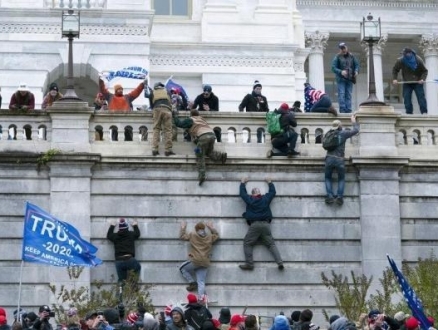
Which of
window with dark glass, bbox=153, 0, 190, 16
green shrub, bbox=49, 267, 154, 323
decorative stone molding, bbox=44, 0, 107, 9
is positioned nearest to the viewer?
green shrub, bbox=49, 267, 154, 323

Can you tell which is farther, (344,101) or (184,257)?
(344,101)

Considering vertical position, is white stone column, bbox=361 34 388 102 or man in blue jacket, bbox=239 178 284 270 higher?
white stone column, bbox=361 34 388 102

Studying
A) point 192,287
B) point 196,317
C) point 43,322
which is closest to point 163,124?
point 192,287

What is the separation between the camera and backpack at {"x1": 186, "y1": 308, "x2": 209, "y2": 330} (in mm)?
36400

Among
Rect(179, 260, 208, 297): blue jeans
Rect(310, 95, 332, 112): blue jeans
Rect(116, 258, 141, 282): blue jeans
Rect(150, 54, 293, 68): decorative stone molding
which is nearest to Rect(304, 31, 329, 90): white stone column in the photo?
Rect(150, 54, 293, 68): decorative stone molding

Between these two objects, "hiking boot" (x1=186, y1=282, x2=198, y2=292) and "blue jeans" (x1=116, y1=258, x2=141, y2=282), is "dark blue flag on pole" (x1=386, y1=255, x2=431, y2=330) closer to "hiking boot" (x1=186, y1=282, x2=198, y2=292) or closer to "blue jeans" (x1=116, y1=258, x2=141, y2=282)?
"hiking boot" (x1=186, y1=282, x2=198, y2=292)

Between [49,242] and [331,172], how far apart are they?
809cm

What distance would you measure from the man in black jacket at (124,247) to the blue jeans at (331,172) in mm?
4485

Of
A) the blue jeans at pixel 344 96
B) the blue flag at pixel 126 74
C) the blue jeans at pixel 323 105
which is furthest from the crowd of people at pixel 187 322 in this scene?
the blue flag at pixel 126 74

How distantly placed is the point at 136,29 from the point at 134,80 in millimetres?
1814

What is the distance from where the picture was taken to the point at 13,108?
144ft

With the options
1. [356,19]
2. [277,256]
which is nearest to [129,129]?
[277,256]

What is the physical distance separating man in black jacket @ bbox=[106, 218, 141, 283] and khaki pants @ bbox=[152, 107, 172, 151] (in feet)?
6.44

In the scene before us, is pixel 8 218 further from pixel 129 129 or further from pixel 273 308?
pixel 273 308
